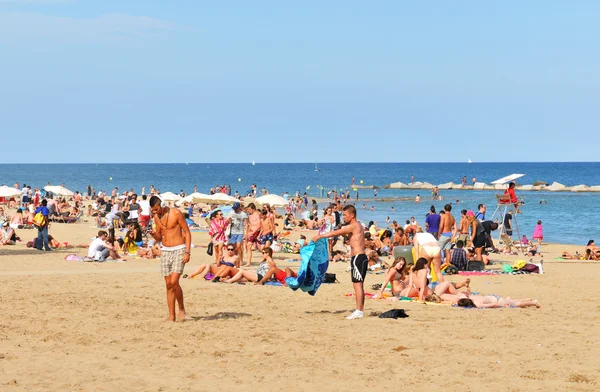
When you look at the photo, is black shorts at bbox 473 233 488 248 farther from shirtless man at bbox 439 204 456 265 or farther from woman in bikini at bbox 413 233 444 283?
woman in bikini at bbox 413 233 444 283

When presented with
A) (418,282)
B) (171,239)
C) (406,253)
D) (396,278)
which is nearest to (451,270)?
(406,253)

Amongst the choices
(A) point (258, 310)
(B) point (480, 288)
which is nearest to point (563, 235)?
(B) point (480, 288)

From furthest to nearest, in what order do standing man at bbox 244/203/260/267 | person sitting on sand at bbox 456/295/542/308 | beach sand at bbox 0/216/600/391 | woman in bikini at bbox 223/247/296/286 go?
1. standing man at bbox 244/203/260/267
2. woman in bikini at bbox 223/247/296/286
3. person sitting on sand at bbox 456/295/542/308
4. beach sand at bbox 0/216/600/391

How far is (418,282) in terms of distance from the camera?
39.6 ft

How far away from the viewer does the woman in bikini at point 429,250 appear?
13.3 metres

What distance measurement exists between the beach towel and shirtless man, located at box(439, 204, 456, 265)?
646cm

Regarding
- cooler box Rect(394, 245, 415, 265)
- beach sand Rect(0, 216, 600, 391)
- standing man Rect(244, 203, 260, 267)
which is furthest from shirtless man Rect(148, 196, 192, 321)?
Result: standing man Rect(244, 203, 260, 267)

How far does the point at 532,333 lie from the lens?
9.34m

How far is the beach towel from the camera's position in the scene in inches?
415

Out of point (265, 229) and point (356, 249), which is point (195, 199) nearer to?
point (265, 229)

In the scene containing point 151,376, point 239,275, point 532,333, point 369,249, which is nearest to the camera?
point 151,376

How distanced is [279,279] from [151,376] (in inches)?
283

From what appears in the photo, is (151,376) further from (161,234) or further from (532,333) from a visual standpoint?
(532,333)

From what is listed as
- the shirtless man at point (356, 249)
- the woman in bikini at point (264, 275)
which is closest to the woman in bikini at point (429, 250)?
the woman in bikini at point (264, 275)
